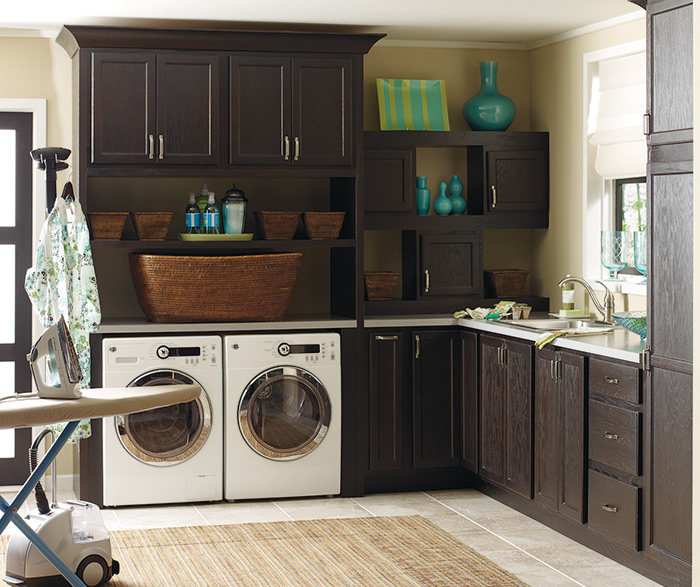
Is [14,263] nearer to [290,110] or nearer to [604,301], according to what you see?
[290,110]

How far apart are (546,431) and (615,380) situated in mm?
605

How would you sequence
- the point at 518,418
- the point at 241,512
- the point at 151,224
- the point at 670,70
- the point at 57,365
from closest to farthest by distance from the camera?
the point at 57,365 → the point at 670,70 → the point at 518,418 → the point at 241,512 → the point at 151,224

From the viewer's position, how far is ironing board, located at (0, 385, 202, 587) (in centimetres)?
318

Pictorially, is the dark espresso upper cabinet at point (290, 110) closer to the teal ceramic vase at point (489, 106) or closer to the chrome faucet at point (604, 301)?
→ the teal ceramic vase at point (489, 106)

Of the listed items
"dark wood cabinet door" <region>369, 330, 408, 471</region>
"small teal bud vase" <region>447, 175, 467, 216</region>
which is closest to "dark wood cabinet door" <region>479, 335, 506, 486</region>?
"dark wood cabinet door" <region>369, 330, 408, 471</region>

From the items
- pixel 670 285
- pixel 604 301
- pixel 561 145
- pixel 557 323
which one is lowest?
pixel 557 323

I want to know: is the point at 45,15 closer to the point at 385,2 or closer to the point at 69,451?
the point at 385,2

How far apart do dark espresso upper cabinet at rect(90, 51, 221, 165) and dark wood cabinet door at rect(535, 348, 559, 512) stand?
6.25ft

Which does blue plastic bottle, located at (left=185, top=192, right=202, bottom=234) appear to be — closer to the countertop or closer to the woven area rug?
the countertop

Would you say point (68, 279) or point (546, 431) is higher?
point (68, 279)

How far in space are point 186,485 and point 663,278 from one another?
101 inches

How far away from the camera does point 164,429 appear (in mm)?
4969

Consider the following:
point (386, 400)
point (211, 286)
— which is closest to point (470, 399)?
point (386, 400)

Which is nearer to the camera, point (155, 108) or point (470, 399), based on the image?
point (155, 108)
